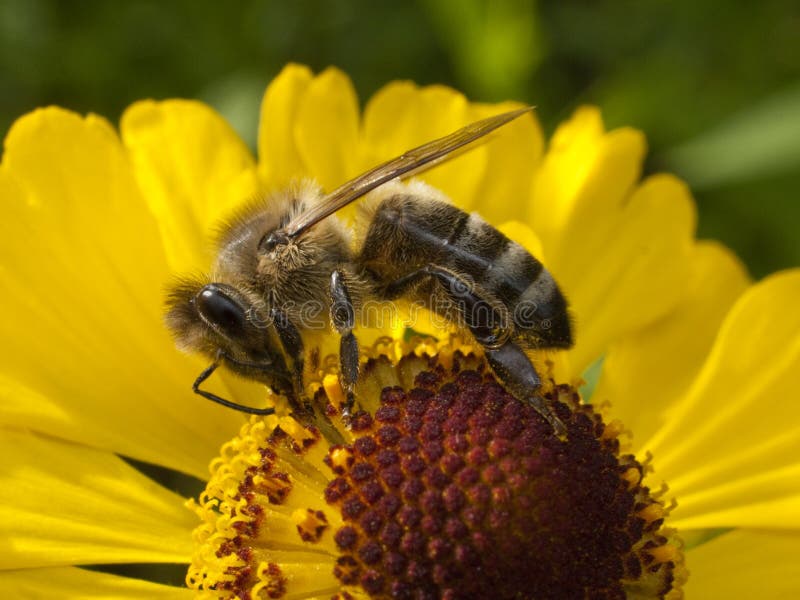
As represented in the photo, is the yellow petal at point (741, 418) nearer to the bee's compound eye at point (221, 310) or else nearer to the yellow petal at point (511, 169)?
the yellow petal at point (511, 169)

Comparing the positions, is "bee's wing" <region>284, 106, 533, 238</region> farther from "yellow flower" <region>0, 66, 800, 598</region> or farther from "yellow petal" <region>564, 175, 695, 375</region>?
"yellow petal" <region>564, 175, 695, 375</region>

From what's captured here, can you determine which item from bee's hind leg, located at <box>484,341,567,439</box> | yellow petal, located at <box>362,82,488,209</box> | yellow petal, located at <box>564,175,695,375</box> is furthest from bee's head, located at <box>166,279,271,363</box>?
yellow petal, located at <box>564,175,695,375</box>

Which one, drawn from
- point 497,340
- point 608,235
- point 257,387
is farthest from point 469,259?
point 608,235

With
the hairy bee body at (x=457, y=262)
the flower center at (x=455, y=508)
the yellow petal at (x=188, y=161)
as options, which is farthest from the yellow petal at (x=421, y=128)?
the flower center at (x=455, y=508)

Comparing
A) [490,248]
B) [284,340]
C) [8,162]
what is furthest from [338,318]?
[8,162]

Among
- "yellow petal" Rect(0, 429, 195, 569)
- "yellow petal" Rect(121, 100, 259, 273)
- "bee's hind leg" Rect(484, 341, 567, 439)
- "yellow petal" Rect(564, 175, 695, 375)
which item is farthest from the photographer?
"yellow petal" Rect(564, 175, 695, 375)

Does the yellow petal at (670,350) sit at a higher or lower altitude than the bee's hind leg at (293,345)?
higher
